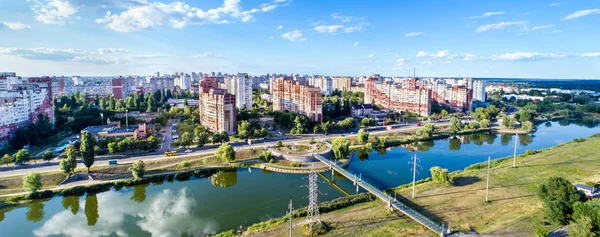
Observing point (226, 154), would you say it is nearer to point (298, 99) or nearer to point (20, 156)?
point (20, 156)

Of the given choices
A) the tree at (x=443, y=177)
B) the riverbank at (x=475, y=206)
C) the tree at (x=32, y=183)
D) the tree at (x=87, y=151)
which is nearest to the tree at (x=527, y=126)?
the riverbank at (x=475, y=206)

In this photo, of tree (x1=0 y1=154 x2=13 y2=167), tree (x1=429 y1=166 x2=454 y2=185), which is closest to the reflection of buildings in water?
tree (x1=429 y1=166 x2=454 y2=185)

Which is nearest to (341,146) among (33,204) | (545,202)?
(545,202)

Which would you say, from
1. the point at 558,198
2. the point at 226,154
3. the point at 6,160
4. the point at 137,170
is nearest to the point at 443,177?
the point at 558,198

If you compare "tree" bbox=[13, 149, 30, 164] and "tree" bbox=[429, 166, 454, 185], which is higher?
"tree" bbox=[13, 149, 30, 164]

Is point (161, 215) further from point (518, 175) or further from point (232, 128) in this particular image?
point (518, 175)

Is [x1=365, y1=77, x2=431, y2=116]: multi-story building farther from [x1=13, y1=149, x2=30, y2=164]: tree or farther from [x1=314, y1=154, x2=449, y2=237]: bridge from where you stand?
[x1=13, y1=149, x2=30, y2=164]: tree

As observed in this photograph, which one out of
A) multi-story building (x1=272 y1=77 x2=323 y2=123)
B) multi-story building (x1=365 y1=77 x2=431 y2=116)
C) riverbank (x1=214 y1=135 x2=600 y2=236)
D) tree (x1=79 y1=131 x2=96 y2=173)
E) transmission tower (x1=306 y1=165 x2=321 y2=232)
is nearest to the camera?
transmission tower (x1=306 y1=165 x2=321 y2=232)
